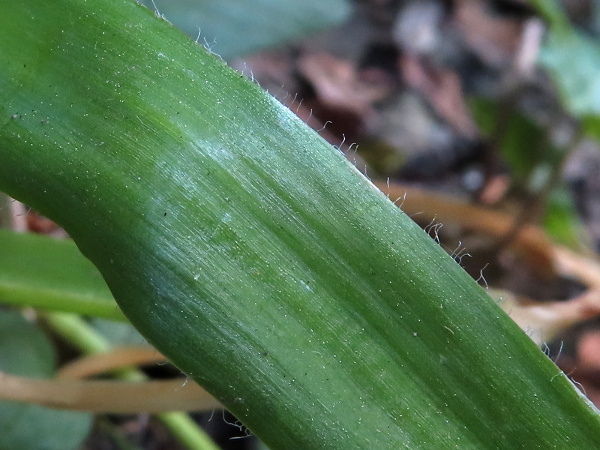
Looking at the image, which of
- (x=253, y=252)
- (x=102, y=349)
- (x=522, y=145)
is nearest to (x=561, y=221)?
(x=522, y=145)

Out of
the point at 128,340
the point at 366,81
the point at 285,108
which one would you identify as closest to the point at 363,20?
the point at 366,81

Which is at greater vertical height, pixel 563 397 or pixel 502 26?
pixel 502 26

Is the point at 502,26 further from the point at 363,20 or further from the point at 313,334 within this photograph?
the point at 313,334

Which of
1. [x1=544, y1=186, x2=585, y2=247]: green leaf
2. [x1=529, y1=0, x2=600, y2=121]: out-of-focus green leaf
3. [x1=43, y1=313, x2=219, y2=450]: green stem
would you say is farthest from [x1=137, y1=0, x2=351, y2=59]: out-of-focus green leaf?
[x1=544, y1=186, x2=585, y2=247]: green leaf

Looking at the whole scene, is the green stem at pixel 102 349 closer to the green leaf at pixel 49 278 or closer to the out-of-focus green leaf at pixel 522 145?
the green leaf at pixel 49 278

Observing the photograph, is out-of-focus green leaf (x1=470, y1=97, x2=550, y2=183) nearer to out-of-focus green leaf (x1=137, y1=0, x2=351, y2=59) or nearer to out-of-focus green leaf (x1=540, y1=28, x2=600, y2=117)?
out-of-focus green leaf (x1=540, y1=28, x2=600, y2=117)
